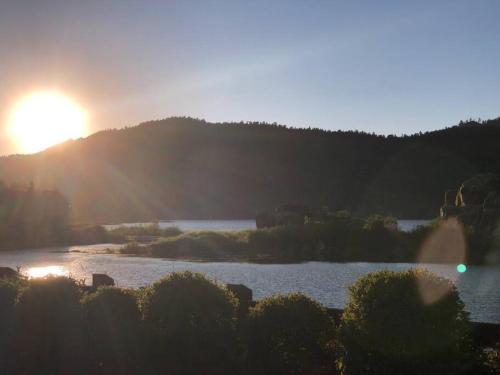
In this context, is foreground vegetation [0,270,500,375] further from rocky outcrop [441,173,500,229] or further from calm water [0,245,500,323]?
rocky outcrop [441,173,500,229]

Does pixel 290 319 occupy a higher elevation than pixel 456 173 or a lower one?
lower

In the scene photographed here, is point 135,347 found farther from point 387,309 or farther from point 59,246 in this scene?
point 59,246

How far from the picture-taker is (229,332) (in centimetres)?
1540

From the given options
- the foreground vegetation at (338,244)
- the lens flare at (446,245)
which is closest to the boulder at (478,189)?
the lens flare at (446,245)

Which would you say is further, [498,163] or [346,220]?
[498,163]

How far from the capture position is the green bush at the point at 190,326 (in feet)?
48.7

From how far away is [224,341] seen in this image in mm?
15172

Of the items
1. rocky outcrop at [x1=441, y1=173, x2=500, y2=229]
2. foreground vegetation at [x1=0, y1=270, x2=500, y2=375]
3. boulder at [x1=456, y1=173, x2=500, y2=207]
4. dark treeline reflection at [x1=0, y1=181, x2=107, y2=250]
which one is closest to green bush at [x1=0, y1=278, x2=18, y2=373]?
foreground vegetation at [x1=0, y1=270, x2=500, y2=375]

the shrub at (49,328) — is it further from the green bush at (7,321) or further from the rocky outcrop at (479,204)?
the rocky outcrop at (479,204)

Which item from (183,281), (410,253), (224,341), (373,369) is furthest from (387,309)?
(410,253)

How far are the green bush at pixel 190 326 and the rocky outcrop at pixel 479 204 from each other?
260 feet

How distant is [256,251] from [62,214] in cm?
7526

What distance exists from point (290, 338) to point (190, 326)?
8.34 feet

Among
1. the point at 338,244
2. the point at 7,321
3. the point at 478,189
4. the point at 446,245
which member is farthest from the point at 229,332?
the point at 478,189
